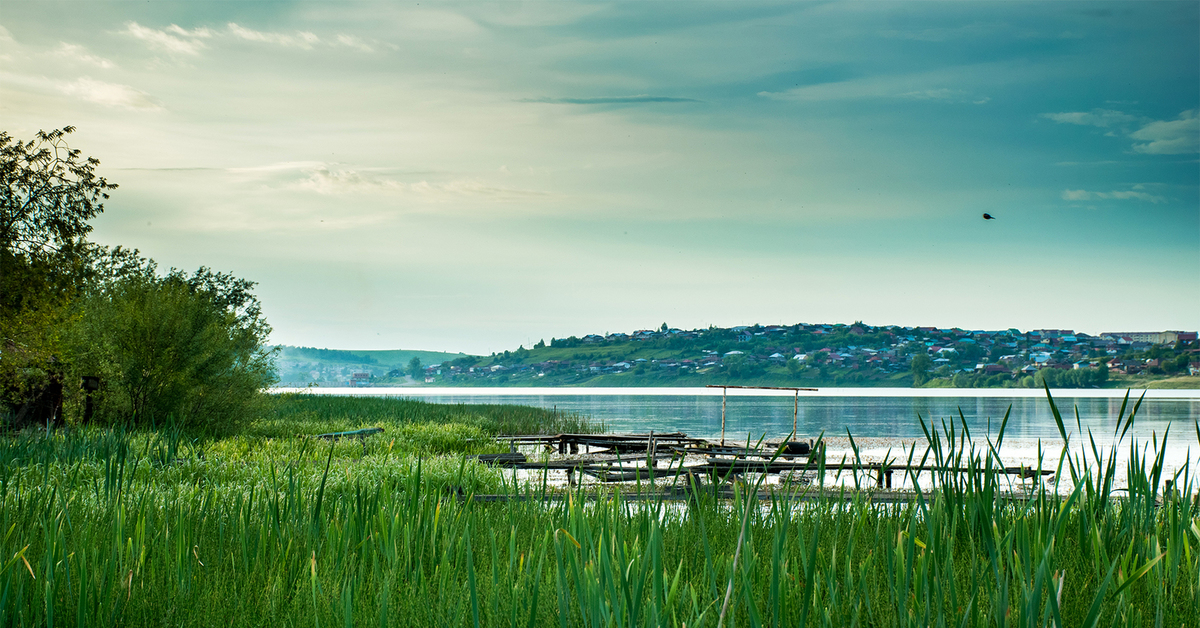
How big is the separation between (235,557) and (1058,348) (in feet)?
540

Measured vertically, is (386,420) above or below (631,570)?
below

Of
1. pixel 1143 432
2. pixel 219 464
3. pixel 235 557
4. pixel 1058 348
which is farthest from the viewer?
pixel 1058 348

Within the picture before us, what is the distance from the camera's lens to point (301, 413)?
1094 inches

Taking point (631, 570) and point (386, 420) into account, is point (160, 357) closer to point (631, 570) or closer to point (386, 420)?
point (386, 420)

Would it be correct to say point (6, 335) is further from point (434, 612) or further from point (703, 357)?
point (703, 357)

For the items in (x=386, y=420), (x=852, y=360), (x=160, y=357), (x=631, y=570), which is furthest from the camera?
(x=852, y=360)

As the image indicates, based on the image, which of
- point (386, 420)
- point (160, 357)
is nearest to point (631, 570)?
point (160, 357)

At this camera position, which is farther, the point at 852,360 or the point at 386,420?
the point at 852,360

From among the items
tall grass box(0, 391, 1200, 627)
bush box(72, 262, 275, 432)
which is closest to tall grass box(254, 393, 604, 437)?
bush box(72, 262, 275, 432)

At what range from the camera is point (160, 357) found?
1823 cm

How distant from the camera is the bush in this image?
1788cm

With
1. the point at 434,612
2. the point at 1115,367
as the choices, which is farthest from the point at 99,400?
the point at 1115,367

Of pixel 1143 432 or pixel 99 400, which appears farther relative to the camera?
pixel 1143 432

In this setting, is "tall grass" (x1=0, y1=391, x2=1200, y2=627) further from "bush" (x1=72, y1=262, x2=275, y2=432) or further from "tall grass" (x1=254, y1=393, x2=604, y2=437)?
"tall grass" (x1=254, y1=393, x2=604, y2=437)
